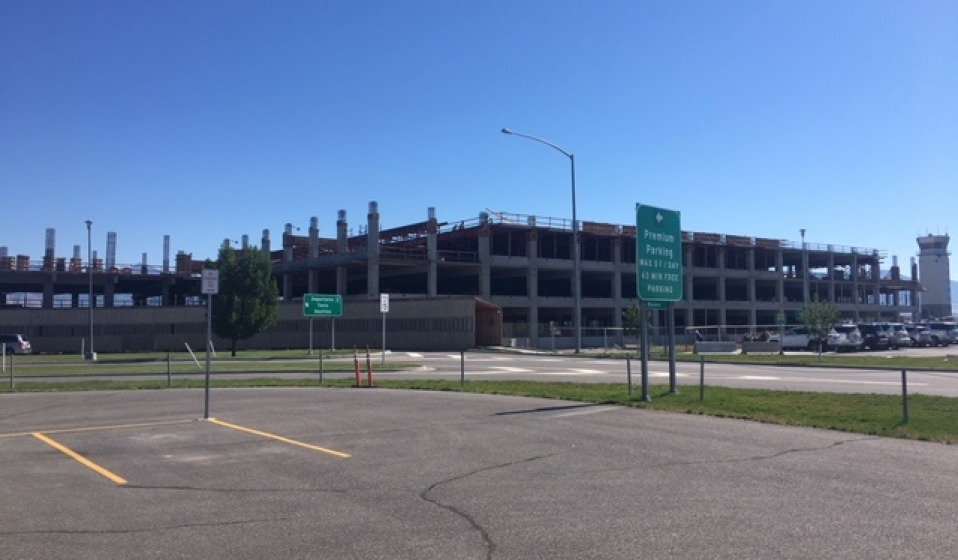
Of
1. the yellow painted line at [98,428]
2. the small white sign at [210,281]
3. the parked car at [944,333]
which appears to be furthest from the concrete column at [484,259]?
the yellow painted line at [98,428]

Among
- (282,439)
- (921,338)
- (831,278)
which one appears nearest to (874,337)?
(921,338)

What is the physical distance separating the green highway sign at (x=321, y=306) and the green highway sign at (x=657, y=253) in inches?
571

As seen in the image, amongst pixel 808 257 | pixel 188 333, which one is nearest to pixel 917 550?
pixel 188 333

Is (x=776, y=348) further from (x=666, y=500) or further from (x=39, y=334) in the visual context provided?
(x=39, y=334)

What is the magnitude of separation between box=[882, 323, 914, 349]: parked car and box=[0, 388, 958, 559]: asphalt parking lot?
46663 millimetres

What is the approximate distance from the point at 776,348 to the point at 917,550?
1740 inches

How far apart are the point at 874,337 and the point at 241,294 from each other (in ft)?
136

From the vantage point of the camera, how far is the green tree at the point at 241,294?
4956 cm

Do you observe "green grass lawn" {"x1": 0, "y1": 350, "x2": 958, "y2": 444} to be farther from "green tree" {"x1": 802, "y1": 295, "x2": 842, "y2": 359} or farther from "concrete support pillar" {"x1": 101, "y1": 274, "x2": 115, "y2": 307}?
"concrete support pillar" {"x1": 101, "y1": 274, "x2": 115, "y2": 307}

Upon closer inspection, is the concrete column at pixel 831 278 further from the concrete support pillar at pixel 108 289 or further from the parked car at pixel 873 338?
the concrete support pillar at pixel 108 289

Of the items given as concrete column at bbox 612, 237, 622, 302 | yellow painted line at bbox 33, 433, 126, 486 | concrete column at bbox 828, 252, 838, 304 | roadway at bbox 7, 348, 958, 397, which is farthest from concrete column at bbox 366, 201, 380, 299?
concrete column at bbox 828, 252, 838, 304

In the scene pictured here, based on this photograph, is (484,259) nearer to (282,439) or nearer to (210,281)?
(210,281)

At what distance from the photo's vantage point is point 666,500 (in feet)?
25.0

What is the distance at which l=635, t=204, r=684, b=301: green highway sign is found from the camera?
59.4 ft
